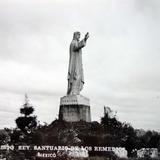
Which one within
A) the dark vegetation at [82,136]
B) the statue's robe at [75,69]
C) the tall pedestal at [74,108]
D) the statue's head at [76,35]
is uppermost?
the statue's head at [76,35]

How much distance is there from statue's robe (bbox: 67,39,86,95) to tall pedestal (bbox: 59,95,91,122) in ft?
2.38

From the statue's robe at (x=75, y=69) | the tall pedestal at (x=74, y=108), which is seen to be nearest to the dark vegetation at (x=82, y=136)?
the tall pedestal at (x=74, y=108)

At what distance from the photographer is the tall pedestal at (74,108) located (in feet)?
112

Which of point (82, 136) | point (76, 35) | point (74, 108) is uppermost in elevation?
point (76, 35)

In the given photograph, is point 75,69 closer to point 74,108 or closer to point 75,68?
point 75,68

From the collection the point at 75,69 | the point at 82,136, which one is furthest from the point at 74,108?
the point at 82,136

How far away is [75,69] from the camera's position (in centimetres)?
3550

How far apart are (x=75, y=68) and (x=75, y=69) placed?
0.08 metres

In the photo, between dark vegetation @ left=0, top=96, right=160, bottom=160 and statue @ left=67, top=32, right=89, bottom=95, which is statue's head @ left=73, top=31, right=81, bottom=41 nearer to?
statue @ left=67, top=32, right=89, bottom=95

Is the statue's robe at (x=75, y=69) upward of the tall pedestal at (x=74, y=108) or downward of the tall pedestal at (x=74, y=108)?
upward

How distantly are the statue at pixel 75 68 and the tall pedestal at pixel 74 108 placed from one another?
0.73 m

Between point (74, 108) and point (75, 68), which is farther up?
point (75, 68)

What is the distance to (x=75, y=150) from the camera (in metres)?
25.4

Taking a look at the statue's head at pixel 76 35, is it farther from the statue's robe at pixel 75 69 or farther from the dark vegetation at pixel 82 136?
the dark vegetation at pixel 82 136
